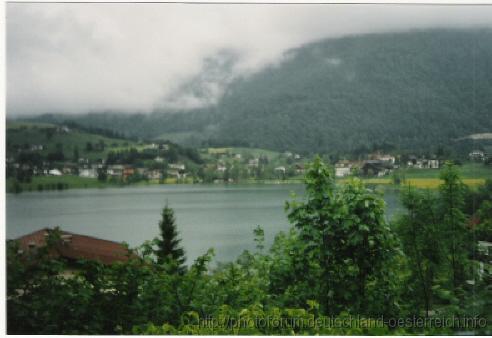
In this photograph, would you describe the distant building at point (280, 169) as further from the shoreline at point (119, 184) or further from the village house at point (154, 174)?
the village house at point (154, 174)

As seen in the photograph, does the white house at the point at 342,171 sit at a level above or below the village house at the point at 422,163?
below

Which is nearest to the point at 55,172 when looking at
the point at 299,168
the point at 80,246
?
the point at 80,246

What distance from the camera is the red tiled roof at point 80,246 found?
15.9 feet

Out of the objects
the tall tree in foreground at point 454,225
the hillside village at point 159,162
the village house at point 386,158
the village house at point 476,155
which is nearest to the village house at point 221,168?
the hillside village at point 159,162

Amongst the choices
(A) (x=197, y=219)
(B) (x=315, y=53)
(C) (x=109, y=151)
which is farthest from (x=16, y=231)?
(B) (x=315, y=53)

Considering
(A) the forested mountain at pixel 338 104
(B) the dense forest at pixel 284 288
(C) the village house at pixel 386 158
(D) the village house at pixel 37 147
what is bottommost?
(B) the dense forest at pixel 284 288

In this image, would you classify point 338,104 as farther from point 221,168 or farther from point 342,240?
point 342,240

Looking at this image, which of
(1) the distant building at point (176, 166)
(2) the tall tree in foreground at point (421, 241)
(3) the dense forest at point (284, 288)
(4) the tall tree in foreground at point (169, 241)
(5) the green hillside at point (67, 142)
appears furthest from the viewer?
(1) the distant building at point (176, 166)

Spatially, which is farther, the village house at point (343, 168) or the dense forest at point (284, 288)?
the village house at point (343, 168)

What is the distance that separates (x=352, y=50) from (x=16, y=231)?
3850mm

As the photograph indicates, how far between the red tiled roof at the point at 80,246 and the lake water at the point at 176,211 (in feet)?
0.24

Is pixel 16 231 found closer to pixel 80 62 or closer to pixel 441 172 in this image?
pixel 80 62

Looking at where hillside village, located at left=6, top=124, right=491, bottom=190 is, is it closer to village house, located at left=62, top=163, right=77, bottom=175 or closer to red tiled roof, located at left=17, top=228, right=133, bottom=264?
village house, located at left=62, top=163, right=77, bottom=175

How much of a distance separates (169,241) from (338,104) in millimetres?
2268
